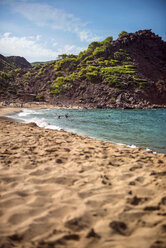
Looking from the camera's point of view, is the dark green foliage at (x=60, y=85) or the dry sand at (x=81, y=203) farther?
the dark green foliage at (x=60, y=85)

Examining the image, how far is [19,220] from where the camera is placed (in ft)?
6.62

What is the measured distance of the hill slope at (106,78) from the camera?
148ft

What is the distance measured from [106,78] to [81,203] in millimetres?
49924

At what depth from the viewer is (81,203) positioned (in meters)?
2.35

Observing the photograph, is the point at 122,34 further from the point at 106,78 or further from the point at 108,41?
the point at 106,78

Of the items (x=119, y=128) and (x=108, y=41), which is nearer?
(x=119, y=128)

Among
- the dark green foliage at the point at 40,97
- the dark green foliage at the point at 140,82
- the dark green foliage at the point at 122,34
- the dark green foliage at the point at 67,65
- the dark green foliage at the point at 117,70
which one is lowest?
the dark green foliage at the point at 40,97

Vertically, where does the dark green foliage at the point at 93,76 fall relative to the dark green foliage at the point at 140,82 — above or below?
above

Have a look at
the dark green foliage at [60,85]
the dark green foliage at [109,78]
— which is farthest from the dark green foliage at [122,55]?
the dark green foliage at [60,85]

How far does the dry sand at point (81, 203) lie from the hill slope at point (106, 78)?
129 feet

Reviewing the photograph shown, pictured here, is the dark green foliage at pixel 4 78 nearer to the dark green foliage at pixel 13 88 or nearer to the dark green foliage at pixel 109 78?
the dark green foliage at pixel 13 88

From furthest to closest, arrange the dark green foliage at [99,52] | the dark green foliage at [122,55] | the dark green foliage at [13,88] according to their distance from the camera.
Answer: the dark green foliage at [99,52] → the dark green foliage at [122,55] → the dark green foliage at [13,88]

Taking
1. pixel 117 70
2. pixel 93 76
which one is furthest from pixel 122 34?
pixel 93 76

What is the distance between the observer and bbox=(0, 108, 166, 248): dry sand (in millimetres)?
1774
